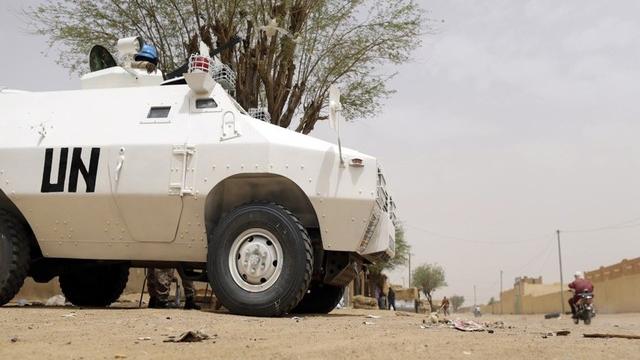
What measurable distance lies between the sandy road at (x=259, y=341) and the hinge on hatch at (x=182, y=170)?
136 centimetres

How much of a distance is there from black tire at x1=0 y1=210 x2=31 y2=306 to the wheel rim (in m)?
2.33

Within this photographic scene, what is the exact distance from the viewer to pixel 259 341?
491 cm

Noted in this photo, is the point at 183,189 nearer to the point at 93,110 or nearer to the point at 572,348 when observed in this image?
the point at 93,110

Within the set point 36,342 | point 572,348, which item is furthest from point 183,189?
point 572,348

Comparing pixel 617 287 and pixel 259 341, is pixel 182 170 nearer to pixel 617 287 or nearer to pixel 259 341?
pixel 259 341

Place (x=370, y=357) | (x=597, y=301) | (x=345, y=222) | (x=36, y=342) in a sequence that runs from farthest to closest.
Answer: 1. (x=597, y=301)
2. (x=345, y=222)
3. (x=36, y=342)
4. (x=370, y=357)

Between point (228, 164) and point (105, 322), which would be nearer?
point (105, 322)

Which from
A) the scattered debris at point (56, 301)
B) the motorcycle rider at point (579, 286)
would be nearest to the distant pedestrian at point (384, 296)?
the motorcycle rider at point (579, 286)

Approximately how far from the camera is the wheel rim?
22.7ft

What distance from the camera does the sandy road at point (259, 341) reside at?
14.3 feet

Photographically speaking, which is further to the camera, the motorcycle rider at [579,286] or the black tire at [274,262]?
the motorcycle rider at [579,286]

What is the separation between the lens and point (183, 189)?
23.8 ft

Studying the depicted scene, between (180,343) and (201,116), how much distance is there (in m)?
3.33

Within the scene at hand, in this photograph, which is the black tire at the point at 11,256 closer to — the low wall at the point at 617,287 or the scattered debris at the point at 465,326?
the scattered debris at the point at 465,326
